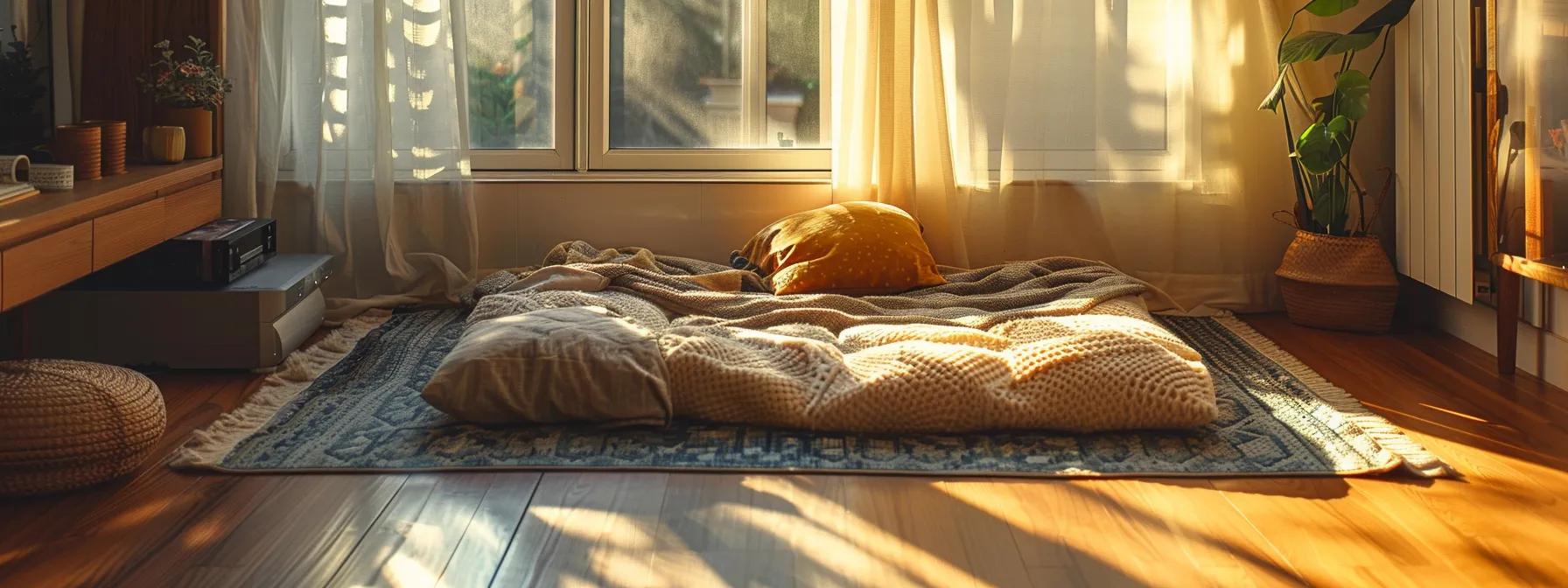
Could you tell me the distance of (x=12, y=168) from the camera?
306 cm

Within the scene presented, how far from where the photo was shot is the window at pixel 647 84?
4.51m

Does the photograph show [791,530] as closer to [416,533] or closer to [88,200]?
[416,533]

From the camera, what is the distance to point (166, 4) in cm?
401

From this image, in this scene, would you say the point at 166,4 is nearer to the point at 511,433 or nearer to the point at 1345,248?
the point at 511,433

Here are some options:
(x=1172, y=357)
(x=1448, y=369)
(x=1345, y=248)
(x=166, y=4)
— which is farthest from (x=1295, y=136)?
(x=166, y=4)

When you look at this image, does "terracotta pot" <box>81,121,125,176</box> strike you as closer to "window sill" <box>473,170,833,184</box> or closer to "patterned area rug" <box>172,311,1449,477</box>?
"patterned area rug" <box>172,311,1449,477</box>

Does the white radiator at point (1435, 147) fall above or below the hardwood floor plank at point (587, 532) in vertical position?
above

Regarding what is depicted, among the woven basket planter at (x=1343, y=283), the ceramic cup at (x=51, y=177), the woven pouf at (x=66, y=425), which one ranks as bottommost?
the woven pouf at (x=66, y=425)

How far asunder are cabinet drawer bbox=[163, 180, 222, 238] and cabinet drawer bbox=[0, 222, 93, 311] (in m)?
0.52

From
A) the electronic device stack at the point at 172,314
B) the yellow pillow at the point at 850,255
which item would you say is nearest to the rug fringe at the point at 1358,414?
the yellow pillow at the point at 850,255

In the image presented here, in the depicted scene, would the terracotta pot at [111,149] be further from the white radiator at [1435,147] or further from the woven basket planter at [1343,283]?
the white radiator at [1435,147]

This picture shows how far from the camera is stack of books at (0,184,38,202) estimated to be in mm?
2885

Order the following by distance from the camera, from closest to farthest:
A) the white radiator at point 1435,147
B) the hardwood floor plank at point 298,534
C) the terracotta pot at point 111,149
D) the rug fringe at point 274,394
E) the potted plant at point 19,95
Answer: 1. the hardwood floor plank at point 298,534
2. the rug fringe at point 274,394
3. the potted plant at point 19,95
4. the terracotta pot at point 111,149
5. the white radiator at point 1435,147

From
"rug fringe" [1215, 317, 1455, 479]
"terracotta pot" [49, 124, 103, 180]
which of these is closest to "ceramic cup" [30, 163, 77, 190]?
"terracotta pot" [49, 124, 103, 180]
